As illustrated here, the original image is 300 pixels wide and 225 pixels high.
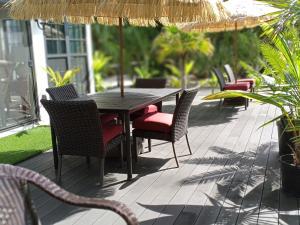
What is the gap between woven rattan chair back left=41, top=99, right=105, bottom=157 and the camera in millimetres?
3645

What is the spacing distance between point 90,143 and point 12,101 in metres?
3.51

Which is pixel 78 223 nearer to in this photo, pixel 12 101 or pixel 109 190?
pixel 109 190

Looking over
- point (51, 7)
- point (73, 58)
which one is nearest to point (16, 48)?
point (73, 58)

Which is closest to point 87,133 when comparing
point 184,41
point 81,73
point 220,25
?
point 81,73

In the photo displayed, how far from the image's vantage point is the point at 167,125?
14.6 feet

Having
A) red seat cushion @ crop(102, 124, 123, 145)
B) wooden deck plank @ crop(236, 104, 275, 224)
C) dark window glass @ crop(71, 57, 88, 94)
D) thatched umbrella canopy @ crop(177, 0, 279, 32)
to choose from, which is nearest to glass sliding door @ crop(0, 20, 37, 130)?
dark window glass @ crop(71, 57, 88, 94)

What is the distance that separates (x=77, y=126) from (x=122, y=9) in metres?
1.39

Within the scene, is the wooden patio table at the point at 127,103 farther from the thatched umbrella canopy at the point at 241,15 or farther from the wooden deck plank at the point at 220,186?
the thatched umbrella canopy at the point at 241,15

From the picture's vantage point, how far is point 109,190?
3.83 meters

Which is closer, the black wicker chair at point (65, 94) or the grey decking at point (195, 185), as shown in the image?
the grey decking at point (195, 185)

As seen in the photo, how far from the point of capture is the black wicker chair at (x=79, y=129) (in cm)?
365

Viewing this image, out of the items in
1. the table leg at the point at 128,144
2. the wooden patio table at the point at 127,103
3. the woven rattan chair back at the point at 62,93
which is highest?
the woven rattan chair back at the point at 62,93

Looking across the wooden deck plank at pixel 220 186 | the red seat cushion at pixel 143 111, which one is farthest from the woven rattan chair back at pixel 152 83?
the wooden deck plank at pixel 220 186

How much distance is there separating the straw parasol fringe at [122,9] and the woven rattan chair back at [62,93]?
39.4 inches
